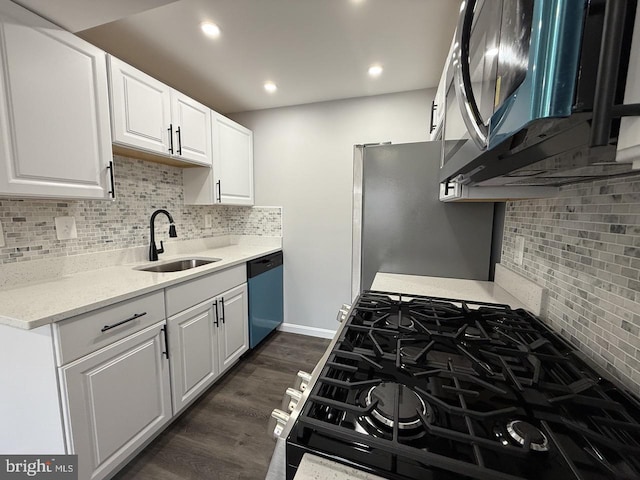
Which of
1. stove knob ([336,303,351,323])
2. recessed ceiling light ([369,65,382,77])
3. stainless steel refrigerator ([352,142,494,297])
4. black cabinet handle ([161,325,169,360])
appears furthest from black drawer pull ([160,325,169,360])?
recessed ceiling light ([369,65,382,77])

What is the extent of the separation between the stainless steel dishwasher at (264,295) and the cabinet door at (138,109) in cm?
112

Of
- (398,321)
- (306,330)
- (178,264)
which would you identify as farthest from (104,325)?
(306,330)

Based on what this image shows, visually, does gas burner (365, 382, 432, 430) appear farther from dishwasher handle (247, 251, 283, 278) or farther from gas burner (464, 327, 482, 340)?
dishwasher handle (247, 251, 283, 278)

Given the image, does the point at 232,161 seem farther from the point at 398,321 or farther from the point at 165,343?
the point at 398,321

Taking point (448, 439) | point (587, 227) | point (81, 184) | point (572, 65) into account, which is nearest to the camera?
point (572, 65)

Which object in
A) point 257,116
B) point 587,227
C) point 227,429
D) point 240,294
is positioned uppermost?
point 257,116

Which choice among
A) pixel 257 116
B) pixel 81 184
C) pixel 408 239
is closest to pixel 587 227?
pixel 408 239

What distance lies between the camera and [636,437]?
0.49m

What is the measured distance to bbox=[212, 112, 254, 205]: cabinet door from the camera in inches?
89.4

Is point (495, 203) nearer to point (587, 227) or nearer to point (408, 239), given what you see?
point (408, 239)

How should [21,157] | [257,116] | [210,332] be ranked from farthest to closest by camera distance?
[257,116]
[210,332]
[21,157]

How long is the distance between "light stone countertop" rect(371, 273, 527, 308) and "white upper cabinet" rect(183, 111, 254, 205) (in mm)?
1577

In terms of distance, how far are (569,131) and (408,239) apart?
129 cm

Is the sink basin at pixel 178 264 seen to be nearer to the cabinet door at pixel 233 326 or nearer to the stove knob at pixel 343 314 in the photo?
the cabinet door at pixel 233 326
